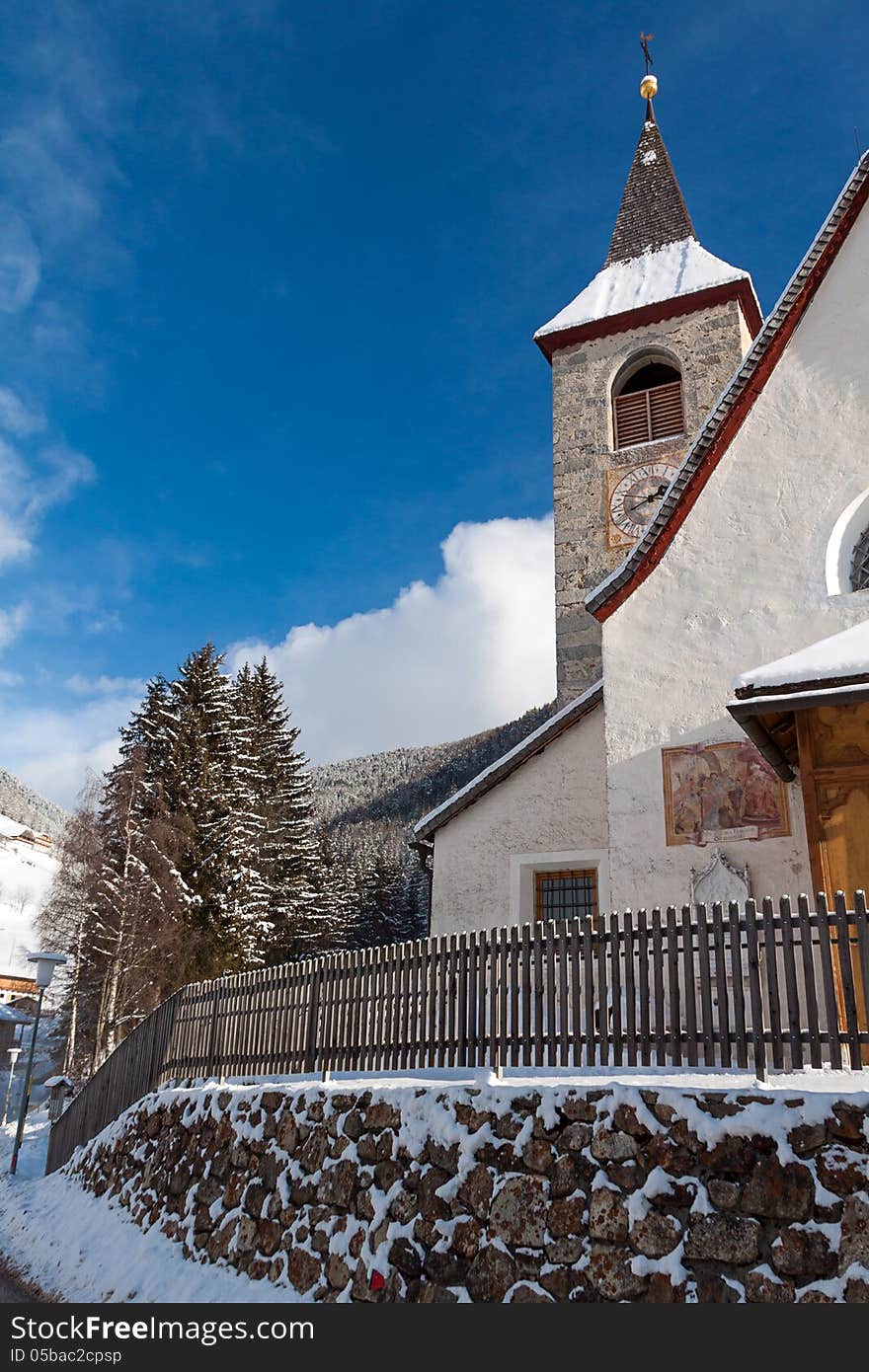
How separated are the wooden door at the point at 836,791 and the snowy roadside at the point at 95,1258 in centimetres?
612

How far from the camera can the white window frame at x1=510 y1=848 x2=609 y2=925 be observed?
1444cm

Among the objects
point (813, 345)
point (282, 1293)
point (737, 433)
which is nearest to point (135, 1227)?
point (282, 1293)

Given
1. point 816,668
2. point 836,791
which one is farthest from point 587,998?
point 816,668

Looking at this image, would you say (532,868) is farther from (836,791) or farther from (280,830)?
(280,830)

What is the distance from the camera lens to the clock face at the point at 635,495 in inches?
784

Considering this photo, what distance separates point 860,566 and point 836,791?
3.28 meters

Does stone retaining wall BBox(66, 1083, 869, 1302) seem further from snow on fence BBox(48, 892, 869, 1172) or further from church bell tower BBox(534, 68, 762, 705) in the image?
church bell tower BBox(534, 68, 762, 705)

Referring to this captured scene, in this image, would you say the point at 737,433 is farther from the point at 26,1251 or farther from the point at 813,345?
the point at 26,1251

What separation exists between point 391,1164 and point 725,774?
5.88m

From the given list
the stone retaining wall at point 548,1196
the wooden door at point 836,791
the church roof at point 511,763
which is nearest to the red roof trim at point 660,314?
the church roof at point 511,763

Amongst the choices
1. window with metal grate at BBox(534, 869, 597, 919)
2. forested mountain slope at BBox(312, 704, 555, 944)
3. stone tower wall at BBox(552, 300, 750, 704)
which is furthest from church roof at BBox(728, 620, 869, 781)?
forested mountain slope at BBox(312, 704, 555, 944)

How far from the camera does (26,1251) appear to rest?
1197cm

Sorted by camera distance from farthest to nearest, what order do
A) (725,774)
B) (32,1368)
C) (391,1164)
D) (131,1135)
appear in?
1. (131,1135)
2. (725,774)
3. (391,1164)
4. (32,1368)
